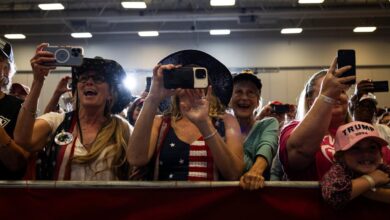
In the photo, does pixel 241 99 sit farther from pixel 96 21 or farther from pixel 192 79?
pixel 96 21

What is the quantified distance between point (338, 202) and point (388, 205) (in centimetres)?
25

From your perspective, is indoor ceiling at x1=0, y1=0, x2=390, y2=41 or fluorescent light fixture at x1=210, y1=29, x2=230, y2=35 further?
fluorescent light fixture at x1=210, y1=29, x2=230, y2=35

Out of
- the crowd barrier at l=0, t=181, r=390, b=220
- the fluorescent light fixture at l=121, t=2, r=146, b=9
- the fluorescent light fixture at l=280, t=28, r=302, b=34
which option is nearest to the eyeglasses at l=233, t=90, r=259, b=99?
the crowd barrier at l=0, t=181, r=390, b=220

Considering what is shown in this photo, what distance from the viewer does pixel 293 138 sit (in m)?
1.98

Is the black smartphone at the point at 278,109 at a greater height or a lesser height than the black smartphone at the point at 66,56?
lesser

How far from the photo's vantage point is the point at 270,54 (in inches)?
547

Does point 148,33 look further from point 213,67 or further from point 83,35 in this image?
point 213,67

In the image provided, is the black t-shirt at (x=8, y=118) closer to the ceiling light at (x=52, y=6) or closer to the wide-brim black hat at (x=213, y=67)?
the wide-brim black hat at (x=213, y=67)

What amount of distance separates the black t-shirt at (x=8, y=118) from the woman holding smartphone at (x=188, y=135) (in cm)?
72

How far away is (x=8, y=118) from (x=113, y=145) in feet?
1.99

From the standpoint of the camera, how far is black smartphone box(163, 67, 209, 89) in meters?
1.88

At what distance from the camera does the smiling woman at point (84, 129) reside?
6.89ft

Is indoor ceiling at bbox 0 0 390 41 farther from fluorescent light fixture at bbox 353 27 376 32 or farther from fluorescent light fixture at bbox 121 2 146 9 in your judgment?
fluorescent light fixture at bbox 121 2 146 9

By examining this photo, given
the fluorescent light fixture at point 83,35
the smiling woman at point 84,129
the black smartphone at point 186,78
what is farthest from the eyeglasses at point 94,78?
the fluorescent light fixture at point 83,35
